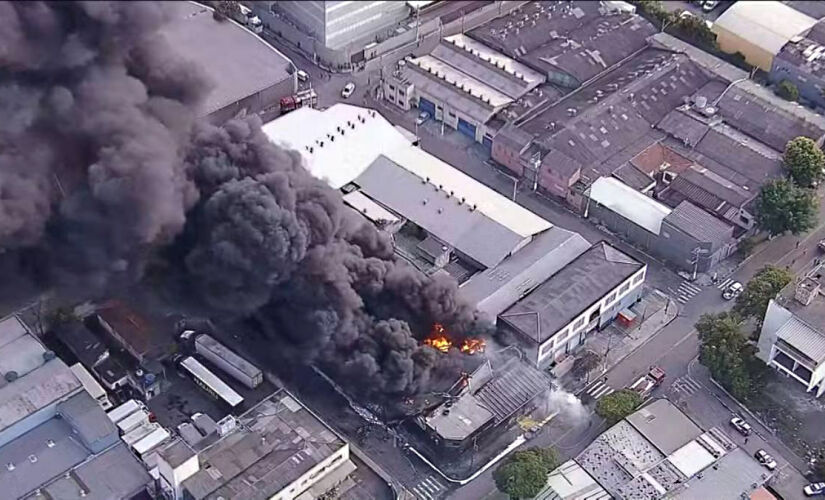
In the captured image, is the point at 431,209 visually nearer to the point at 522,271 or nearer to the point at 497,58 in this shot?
the point at 522,271

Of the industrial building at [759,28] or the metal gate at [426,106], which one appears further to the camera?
the industrial building at [759,28]

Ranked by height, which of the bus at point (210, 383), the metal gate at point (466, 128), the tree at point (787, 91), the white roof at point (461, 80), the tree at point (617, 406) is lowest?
the bus at point (210, 383)

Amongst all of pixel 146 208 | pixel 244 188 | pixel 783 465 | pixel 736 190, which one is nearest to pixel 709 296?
pixel 736 190

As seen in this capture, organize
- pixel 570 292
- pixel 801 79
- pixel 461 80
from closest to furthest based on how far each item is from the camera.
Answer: pixel 570 292 < pixel 461 80 < pixel 801 79

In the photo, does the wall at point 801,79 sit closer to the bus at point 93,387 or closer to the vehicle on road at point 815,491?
the vehicle on road at point 815,491

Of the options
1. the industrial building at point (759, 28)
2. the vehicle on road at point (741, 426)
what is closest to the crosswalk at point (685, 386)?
the vehicle on road at point (741, 426)

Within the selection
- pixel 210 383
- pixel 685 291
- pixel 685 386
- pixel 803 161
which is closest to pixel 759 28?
pixel 803 161

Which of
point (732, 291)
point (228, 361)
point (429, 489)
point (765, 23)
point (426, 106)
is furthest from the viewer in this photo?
point (765, 23)

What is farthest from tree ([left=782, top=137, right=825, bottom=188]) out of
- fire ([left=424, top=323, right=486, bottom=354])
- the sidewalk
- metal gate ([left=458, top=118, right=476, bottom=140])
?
fire ([left=424, top=323, right=486, bottom=354])
